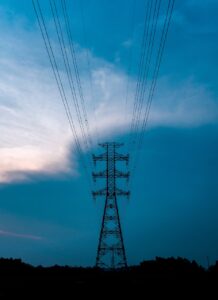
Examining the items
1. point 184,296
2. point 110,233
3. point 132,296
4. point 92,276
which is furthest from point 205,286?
point 110,233

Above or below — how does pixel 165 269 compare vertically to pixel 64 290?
above

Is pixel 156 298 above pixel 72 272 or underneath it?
underneath

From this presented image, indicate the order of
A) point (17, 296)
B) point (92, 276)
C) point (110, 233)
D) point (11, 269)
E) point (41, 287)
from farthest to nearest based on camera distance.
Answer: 1. point (110, 233)
2. point (11, 269)
3. point (92, 276)
4. point (41, 287)
5. point (17, 296)

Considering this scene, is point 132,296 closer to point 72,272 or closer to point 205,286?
point 205,286

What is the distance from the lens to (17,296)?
1922 cm


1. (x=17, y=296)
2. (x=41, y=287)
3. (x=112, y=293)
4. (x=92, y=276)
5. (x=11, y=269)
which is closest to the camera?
(x=17, y=296)

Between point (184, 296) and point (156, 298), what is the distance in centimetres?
136

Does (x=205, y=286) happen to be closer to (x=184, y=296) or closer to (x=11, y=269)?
(x=184, y=296)

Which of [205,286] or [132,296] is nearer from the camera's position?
[132,296]

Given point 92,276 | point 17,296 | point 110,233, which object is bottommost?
point 17,296

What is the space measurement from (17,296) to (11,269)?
1265cm

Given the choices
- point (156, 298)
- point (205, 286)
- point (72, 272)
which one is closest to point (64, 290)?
point (156, 298)

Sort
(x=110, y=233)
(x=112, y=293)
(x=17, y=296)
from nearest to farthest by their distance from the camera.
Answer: (x=17, y=296) < (x=112, y=293) < (x=110, y=233)

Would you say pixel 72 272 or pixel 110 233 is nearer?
pixel 72 272
